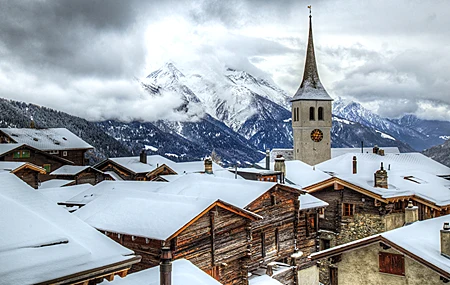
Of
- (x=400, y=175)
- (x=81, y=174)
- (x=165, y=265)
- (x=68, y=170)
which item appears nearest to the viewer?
(x=165, y=265)

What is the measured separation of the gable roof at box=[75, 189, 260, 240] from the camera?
690 inches

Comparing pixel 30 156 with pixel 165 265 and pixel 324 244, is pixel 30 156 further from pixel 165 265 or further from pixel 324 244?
pixel 165 265

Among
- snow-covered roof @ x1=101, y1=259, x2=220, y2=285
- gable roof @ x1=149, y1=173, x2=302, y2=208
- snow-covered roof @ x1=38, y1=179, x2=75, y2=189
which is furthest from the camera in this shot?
snow-covered roof @ x1=38, y1=179, x2=75, y2=189

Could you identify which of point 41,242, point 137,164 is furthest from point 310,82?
point 41,242

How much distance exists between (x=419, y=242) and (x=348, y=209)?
47.8ft

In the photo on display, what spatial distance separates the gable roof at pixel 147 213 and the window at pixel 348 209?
465 inches

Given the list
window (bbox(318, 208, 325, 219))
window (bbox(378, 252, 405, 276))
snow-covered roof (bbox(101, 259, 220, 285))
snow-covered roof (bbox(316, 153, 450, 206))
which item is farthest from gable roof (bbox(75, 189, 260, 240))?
snow-covered roof (bbox(316, 153, 450, 206))

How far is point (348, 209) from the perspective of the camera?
101ft

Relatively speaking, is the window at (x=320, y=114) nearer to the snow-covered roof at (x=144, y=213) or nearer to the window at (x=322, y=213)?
the window at (x=322, y=213)

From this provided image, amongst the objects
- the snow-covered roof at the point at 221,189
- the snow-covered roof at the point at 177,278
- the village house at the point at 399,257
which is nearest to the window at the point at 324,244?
the snow-covered roof at the point at 221,189

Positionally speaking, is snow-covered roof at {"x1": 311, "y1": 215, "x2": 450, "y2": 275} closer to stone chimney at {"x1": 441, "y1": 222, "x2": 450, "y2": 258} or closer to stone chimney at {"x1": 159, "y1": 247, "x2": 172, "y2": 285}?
stone chimney at {"x1": 441, "y1": 222, "x2": 450, "y2": 258}

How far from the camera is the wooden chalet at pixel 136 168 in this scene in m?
52.1

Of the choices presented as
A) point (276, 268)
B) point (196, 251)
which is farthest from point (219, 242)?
point (276, 268)

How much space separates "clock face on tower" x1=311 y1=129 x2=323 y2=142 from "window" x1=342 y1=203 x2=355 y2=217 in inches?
1453
